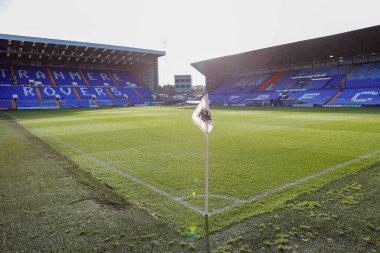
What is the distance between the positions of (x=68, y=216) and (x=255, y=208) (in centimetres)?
310

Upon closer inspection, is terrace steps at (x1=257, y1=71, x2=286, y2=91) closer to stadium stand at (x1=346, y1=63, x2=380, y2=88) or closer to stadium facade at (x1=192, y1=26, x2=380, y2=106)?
stadium facade at (x1=192, y1=26, x2=380, y2=106)

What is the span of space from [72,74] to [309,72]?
51.7m

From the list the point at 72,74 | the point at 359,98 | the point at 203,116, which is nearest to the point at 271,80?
the point at 359,98

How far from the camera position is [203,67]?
63.1m

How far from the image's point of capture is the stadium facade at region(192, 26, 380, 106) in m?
37.3

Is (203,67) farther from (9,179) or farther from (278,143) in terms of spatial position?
(9,179)

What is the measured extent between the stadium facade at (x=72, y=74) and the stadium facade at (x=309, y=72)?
15295 millimetres

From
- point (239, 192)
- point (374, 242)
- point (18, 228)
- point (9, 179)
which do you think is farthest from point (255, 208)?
point (9, 179)

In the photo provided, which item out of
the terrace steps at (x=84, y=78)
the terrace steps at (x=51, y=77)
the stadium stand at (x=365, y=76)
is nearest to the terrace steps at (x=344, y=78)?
the stadium stand at (x=365, y=76)

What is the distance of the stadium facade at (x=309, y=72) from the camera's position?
3728 cm

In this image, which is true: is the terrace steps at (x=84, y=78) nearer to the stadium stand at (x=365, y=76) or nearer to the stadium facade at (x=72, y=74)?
the stadium facade at (x=72, y=74)

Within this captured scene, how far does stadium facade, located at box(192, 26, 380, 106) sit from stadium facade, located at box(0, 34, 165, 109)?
50.2 feet

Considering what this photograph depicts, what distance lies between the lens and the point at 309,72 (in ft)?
161

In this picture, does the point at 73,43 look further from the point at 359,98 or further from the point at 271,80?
the point at 359,98
